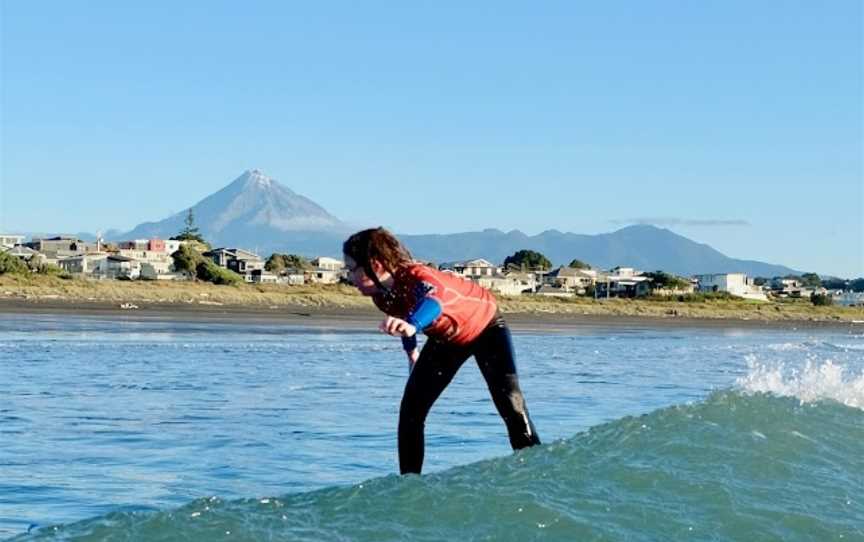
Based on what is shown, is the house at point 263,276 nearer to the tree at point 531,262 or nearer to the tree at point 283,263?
the tree at point 283,263

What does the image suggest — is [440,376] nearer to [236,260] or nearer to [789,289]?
[236,260]

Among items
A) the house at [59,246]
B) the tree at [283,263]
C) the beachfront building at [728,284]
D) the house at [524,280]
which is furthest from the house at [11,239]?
the beachfront building at [728,284]

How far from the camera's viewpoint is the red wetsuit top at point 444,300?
7.11m

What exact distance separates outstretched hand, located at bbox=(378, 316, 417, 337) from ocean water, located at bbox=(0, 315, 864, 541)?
0.72m

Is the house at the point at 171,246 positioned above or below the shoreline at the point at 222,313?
above

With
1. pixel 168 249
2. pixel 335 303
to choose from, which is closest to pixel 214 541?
pixel 335 303

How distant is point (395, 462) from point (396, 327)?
319 cm

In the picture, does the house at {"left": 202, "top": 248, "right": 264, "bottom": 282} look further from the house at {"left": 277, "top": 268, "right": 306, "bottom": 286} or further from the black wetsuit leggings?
the black wetsuit leggings

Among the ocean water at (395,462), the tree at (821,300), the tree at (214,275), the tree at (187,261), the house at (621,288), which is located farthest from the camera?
the tree at (821,300)

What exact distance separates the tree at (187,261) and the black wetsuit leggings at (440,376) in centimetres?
9039

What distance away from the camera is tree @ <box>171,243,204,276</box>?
98.5 meters

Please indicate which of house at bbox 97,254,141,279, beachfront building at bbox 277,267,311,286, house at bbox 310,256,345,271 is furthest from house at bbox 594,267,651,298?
house at bbox 97,254,141,279

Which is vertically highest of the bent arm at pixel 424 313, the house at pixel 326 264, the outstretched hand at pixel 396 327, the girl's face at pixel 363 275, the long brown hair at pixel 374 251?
the house at pixel 326 264

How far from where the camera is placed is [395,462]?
31.1 ft
